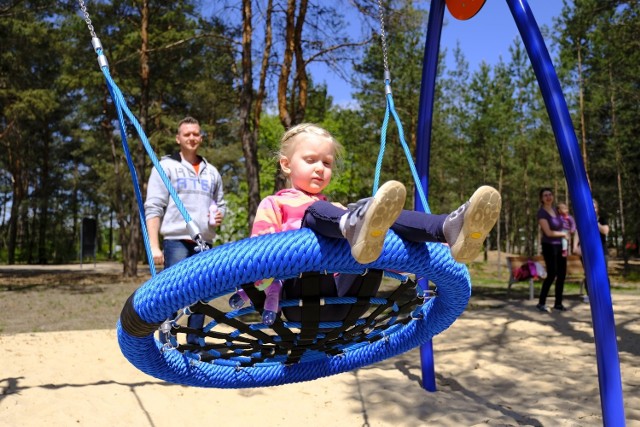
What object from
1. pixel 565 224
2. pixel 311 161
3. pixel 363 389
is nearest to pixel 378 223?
pixel 311 161

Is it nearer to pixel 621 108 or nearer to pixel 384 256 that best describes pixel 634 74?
pixel 621 108

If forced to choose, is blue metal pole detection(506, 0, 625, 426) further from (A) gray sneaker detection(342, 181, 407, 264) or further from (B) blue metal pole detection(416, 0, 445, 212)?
(A) gray sneaker detection(342, 181, 407, 264)

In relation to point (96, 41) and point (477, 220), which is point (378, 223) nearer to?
point (477, 220)

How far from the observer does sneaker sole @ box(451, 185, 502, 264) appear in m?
1.51

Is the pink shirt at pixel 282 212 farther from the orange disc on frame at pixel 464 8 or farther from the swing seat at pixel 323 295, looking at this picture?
the orange disc on frame at pixel 464 8

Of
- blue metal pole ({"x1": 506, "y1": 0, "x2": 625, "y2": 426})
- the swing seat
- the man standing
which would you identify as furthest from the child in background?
the swing seat

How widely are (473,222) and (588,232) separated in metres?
1.45

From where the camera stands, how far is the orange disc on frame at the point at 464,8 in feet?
10.9

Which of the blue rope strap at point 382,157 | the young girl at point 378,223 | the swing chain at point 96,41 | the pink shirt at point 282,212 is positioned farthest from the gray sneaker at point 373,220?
the swing chain at point 96,41

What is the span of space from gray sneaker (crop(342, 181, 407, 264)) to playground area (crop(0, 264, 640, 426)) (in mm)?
2413

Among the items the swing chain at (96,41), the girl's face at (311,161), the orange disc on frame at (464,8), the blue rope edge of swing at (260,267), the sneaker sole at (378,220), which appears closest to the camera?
the sneaker sole at (378,220)

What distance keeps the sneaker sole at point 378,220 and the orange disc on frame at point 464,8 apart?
2.23m

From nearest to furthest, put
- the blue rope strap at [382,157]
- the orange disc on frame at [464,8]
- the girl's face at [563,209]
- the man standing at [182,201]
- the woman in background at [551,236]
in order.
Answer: the blue rope strap at [382,157] < the man standing at [182,201] < the orange disc on frame at [464,8] < the woman in background at [551,236] < the girl's face at [563,209]

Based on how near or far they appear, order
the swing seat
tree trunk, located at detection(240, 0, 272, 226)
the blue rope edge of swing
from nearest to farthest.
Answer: the blue rope edge of swing < the swing seat < tree trunk, located at detection(240, 0, 272, 226)
